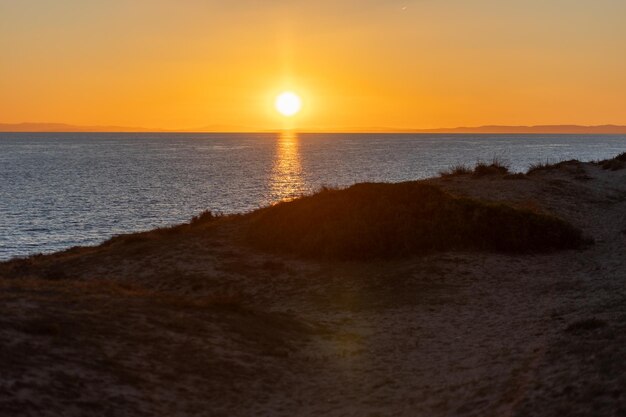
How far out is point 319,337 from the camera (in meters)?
16.4

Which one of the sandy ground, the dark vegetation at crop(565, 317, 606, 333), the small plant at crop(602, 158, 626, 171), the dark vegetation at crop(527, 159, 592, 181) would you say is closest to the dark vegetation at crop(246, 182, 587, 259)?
the sandy ground

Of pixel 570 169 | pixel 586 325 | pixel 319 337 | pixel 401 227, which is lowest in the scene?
pixel 319 337

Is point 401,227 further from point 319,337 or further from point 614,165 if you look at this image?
point 614,165

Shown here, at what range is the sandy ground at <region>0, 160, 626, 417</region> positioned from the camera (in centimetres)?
1080

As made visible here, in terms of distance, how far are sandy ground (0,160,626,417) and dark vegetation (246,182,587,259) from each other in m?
0.92

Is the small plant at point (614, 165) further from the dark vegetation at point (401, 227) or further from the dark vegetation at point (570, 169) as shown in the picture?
the dark vegetation at point (401, 227)

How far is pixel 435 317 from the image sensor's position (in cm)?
1828

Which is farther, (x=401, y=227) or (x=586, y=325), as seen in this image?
(x=401, y=227)

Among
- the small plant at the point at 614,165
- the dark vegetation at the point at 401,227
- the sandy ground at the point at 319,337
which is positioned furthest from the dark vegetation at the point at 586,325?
the small plant at the point at 614,165

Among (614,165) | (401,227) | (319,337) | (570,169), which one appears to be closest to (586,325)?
(319,337)

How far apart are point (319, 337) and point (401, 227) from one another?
1016 cm

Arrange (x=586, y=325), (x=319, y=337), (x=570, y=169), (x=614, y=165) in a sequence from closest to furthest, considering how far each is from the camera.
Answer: (x=586, y=325)
(x=319, y=337)
(x=570, y=169)
(x=614, y=165)

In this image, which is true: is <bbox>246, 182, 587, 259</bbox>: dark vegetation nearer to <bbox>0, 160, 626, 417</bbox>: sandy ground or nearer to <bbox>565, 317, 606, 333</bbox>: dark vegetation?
<bbox>0, 160, 626, 417</bbox>: sandy ground

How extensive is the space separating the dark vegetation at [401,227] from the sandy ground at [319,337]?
92 cm
